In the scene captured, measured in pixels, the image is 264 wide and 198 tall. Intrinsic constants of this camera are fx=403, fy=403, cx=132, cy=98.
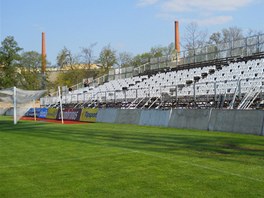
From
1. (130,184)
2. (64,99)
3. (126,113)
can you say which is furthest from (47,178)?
(64,99)

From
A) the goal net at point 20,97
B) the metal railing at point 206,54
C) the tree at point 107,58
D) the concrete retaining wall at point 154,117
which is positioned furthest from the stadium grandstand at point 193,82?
the tree at point 107,58

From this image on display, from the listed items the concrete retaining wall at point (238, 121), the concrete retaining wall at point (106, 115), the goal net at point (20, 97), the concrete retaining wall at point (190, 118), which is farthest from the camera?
the goal net at point (20, 97)

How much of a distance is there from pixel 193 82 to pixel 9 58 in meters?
68.7

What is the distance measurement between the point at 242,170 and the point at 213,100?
1582 centimetres

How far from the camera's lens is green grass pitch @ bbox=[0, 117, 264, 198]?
7.19 meters

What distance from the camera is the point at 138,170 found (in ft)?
30.1

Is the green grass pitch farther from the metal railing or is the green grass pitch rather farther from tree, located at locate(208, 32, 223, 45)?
tree, located at locate(208, 32, 223, 45)

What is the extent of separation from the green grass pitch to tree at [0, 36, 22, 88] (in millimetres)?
83094

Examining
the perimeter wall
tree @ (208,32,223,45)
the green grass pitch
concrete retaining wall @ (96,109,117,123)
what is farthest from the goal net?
tree @ (208,32,223,45)

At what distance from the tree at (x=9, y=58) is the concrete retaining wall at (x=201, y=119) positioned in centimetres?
6803

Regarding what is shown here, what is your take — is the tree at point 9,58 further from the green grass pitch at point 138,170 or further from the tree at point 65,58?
the green grass pitch at point 138,170

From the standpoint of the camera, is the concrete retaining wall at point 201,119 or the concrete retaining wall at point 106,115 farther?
the concrete retaining wall at point 106,115

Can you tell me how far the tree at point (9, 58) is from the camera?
306 feet

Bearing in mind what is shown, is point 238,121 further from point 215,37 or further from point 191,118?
point 215,37
